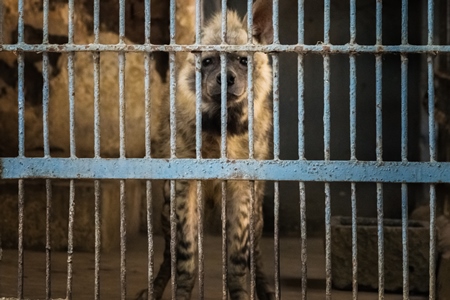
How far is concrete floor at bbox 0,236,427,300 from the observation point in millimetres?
4578

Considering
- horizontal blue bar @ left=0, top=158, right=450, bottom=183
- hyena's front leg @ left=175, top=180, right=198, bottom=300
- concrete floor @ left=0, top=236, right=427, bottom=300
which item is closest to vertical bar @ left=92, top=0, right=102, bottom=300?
horizontal blue bar @ left=0, top=158, right=450, bottom=183

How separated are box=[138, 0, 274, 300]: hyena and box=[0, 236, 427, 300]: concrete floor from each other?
236 millimetres

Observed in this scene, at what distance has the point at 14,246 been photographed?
604 centimetres

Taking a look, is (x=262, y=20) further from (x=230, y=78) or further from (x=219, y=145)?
(x=219, y=145)

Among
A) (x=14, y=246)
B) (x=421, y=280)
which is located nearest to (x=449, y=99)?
(x=421, y=280)

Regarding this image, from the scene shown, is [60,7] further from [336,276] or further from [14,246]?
[336,276]


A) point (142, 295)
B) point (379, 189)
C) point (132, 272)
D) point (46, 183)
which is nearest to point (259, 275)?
point (142, 295)

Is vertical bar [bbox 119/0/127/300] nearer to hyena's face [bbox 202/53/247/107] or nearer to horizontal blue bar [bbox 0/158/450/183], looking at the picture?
horizontal blue bar [bbox 0/158/450/183]

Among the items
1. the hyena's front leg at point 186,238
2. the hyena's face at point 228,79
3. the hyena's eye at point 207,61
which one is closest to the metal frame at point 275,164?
the hyena's front leg at point 186,238

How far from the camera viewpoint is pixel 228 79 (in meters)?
4.49

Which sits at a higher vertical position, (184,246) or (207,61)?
(207,61)

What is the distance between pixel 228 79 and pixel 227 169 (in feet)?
3.63

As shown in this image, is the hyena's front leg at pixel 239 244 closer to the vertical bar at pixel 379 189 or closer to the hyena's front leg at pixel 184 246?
the hyena's front leg at pixel 184 246

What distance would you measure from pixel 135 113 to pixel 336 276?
237 cm
